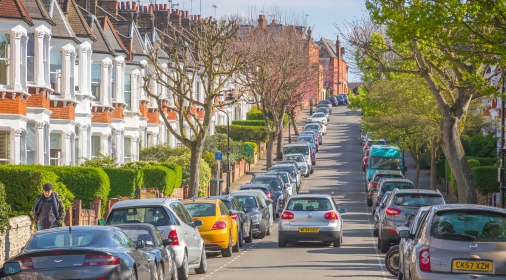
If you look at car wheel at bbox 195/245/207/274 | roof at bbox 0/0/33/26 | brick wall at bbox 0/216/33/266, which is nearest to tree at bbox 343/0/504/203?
car wheel at bbox 195/245/207/274

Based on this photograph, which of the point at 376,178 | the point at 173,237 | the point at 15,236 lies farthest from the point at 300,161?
the point at 173,237

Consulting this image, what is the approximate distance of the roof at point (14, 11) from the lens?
30.3 m

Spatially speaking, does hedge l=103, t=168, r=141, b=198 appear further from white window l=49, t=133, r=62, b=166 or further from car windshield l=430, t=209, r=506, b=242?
car windshield l=430, t=209, r=506, b=242

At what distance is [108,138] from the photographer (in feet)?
140

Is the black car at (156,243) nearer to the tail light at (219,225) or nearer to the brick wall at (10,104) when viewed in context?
the tail light at (219,225)

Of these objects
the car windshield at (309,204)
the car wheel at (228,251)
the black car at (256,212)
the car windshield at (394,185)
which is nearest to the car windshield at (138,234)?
the car wheel at (228,251)

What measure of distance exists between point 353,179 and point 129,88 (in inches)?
840

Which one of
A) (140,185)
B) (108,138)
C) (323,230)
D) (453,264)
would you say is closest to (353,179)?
(108,138)

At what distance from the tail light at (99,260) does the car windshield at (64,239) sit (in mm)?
647

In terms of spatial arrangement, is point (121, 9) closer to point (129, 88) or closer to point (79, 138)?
point (129, 88)

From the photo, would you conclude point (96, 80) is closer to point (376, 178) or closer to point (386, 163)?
point (376, 178)

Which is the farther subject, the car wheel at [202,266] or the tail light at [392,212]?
the tail light at [392,212]

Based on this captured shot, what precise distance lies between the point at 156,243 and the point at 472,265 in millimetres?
5380

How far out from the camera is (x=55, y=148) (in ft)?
120
